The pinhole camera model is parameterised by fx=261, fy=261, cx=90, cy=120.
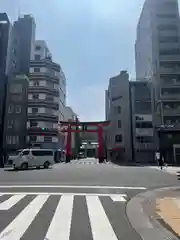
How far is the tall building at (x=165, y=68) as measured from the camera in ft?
169

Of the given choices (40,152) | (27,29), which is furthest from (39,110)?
(40,152)

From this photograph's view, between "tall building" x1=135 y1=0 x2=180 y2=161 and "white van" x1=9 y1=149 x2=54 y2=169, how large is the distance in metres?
25.5

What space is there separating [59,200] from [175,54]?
5407 cm

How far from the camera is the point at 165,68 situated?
56.2 meters

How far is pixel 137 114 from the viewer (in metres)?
59.7

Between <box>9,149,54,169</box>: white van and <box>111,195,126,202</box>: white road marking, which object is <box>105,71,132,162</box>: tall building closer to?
<box>9,149,54,169</box>: white van

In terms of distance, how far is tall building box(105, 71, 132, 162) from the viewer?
60688mm

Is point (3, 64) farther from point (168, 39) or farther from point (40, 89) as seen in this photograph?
point (168, 39)

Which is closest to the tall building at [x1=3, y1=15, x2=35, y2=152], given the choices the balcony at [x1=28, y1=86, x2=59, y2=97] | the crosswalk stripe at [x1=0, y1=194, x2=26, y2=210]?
the balcony at [x1=28, y1=86, x2=59, y2=97]

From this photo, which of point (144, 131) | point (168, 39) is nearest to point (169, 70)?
point (168, 39)

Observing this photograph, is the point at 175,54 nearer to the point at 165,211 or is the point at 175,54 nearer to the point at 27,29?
the point at 27,29

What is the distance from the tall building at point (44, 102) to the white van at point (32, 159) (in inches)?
1277

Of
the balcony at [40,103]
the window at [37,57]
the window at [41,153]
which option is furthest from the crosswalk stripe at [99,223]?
the window at [37,57]

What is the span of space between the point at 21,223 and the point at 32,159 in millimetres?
25921
